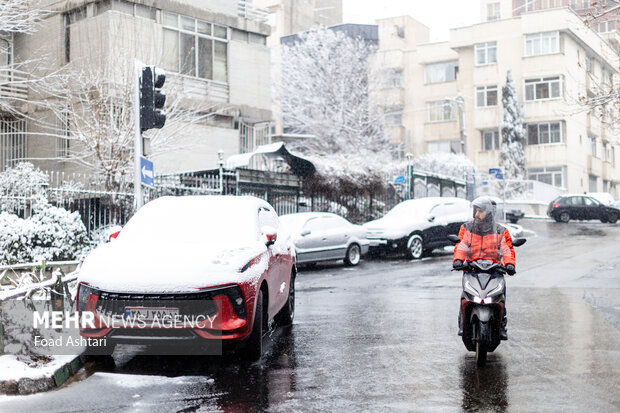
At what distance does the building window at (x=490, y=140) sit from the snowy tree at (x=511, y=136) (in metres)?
2.90

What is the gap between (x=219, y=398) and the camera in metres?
6.37

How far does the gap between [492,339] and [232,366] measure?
2.65m

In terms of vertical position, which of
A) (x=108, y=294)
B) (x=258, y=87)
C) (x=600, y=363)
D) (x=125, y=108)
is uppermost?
(x=258, y=87)

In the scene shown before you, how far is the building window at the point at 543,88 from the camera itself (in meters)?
46.4

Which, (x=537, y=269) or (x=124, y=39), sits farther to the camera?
(x=124, y=39)

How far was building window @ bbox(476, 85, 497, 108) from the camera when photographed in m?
→ 48.7

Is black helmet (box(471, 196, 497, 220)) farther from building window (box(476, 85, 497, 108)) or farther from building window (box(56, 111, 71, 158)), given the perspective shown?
building window (box(476, 85, 497, 108))

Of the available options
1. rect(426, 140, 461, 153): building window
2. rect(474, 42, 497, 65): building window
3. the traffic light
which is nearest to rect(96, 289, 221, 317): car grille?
the traffic light

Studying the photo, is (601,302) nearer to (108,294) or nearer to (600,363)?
(600,363)

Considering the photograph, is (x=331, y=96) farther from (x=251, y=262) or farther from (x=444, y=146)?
(x=251, y=262)

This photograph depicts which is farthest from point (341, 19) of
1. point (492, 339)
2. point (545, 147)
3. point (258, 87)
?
point (492, 339)

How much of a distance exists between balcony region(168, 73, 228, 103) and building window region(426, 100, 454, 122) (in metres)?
27.3

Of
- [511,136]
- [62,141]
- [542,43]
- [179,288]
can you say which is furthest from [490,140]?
[179,288]

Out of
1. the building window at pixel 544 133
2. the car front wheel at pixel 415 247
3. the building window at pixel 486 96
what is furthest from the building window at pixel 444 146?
the car front wheel at pixel 415 247
